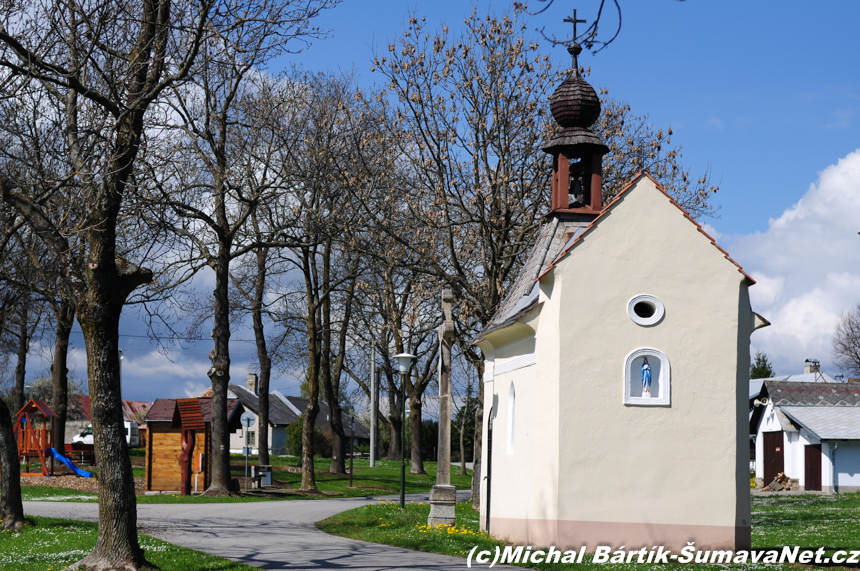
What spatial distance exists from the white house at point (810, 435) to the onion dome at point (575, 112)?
25577 millimetres

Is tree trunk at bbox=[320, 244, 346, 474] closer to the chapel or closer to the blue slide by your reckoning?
the blue slide

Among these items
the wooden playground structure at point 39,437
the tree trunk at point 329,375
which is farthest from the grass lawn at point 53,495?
the tree trunk at point 329,375

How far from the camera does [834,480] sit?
1507 inches

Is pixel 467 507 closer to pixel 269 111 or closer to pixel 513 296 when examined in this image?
pixel 513 296

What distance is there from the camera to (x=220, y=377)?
82.3 ft

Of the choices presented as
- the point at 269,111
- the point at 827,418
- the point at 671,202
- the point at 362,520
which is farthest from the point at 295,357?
the point at 671,202

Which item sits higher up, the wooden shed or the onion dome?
the onion dome

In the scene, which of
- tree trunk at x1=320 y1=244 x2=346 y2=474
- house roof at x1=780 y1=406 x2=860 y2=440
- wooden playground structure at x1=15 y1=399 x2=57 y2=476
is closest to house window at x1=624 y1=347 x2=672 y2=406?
tree trunk at x1=320 y1=244 x2=346 y2=474

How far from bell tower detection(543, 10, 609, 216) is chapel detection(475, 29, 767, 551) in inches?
119

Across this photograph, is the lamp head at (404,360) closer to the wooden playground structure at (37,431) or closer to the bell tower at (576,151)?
the bell tower at (576,151)

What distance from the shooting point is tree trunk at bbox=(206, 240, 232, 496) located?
990 inches

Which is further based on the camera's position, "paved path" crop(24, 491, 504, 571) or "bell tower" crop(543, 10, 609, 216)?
"bell tower" crop(543, 10, 609, 216)

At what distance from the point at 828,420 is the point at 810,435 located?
5.41ft

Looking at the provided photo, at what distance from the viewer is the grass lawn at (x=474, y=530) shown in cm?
1482
